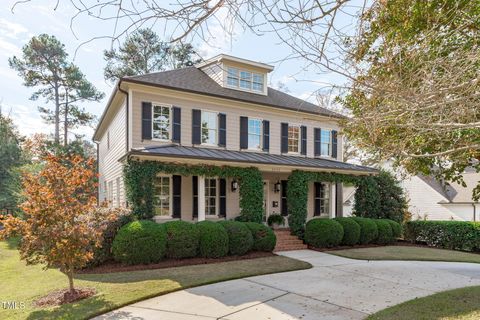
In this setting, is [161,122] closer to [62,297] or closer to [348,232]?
[62,297]

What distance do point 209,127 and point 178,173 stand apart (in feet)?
10.5

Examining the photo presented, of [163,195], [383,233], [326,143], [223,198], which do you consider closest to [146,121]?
[163,195]

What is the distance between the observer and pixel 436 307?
19.2 ft

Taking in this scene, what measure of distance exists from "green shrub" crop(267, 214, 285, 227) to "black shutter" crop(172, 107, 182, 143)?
5589 millimetres

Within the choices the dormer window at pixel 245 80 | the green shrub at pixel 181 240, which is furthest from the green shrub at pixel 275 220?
the dormer window at pixel 245 80

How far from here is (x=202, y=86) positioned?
49.0 feet

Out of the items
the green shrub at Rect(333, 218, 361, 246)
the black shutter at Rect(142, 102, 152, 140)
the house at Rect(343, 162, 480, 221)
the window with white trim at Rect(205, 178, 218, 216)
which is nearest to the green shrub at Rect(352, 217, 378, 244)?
the green shrub at Rect(333, 218, 361, 246)

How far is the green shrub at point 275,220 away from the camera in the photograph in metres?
15.6

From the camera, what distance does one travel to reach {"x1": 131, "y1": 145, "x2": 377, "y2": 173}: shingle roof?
39.1 feet

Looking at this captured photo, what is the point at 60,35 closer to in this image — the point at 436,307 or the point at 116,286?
the point at 116,286

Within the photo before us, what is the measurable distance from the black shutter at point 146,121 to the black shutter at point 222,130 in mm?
3023

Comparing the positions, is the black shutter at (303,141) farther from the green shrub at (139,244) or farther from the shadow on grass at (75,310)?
the shadow on grass at (75,310)

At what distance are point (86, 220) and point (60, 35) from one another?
17.2 feet

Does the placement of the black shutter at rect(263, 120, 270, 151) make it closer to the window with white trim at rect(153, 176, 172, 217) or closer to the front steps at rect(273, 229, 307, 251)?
the front steps at rect(273, 229, 307, 251)
